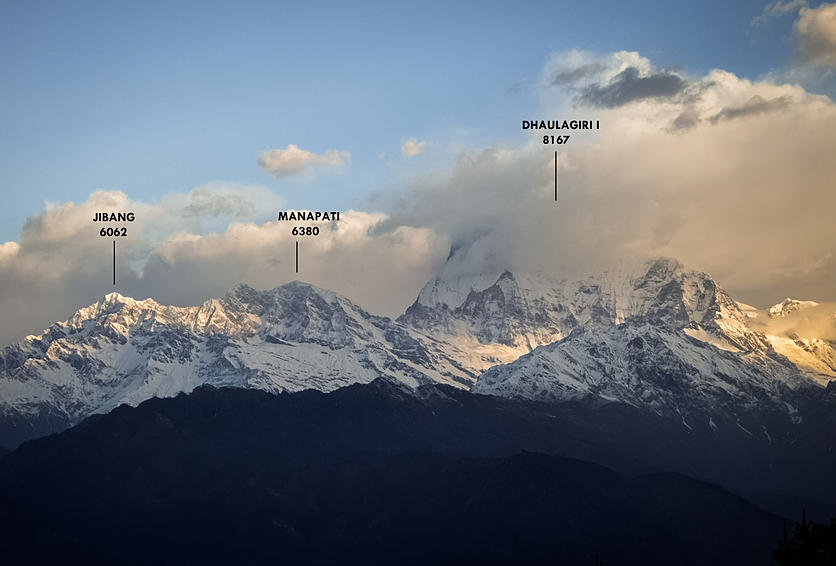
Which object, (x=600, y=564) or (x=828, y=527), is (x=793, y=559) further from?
(x=600, y=564)

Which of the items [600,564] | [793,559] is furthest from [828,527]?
[600,564]

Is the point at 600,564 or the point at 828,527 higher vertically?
the point at 828,527

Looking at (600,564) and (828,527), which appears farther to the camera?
(600,564)

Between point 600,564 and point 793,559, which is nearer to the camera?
point 793,559
